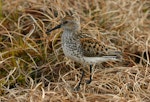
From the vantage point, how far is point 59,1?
7125 mm

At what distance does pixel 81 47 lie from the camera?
18.0 feet

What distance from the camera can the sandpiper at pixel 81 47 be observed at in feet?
17.9

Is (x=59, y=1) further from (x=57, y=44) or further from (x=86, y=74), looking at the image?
(x=86, y=74)

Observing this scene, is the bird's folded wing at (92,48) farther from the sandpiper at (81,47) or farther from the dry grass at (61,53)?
the dry grass at (61,53)

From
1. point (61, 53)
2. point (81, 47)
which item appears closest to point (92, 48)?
point (81, 47)

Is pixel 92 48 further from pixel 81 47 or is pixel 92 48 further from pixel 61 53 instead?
pixel 61 53

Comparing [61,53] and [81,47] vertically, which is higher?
[81,47]

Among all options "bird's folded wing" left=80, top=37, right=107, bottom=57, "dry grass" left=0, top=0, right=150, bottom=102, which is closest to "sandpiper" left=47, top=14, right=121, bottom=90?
"bird's folded wing" left=80, top=37, right=107, bottom=57

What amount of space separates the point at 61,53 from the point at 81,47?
90cm

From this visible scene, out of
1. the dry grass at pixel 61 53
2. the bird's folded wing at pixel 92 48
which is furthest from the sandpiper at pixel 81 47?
the dry grass at pixel 61 53

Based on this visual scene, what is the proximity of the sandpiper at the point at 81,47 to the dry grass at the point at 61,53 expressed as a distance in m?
0.33

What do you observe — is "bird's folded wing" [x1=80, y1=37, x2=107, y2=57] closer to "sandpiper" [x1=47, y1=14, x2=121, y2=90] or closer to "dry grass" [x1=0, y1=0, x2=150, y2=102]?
"sandpiper" [x1=47, y1=14, x2=121, y2=90]

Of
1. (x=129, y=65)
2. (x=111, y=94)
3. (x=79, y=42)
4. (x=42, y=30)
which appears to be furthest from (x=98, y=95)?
(x=42, y=30)

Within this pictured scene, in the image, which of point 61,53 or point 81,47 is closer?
point 81,47
